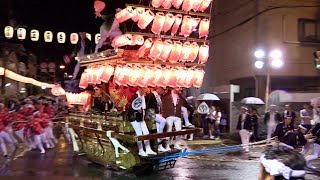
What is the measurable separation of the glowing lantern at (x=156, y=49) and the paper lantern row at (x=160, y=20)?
39 cm

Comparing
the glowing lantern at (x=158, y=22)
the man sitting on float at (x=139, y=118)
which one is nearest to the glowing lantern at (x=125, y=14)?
the glowing lantern at (x=158, y=22)

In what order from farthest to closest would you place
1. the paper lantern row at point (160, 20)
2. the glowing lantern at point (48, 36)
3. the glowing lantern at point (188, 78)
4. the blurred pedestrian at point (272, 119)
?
1. the glowing lantern at point (48, 36)
2. the blurred pedestrian at point (272, 119)
3. the glowing lantern at point (188, 78)
4. the paper lantern row at point (160, 20)

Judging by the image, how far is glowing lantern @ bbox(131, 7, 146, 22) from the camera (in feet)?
36.9

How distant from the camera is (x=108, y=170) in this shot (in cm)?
1232

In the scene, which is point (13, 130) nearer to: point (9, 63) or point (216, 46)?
point (216, 46)

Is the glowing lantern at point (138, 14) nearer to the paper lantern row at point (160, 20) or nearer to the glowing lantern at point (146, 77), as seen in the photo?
the paper lantern row at point (160, 20)

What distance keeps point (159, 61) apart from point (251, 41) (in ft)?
45.4

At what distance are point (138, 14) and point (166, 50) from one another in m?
1.22

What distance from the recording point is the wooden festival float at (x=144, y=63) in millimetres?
11219

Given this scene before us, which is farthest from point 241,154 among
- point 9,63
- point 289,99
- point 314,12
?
point 9,63

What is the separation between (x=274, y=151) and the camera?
3910 millimetres

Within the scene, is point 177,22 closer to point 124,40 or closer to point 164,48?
point 164,48

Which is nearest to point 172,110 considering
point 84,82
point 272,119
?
point 84,82

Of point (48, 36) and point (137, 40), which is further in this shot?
point (48, 36)
